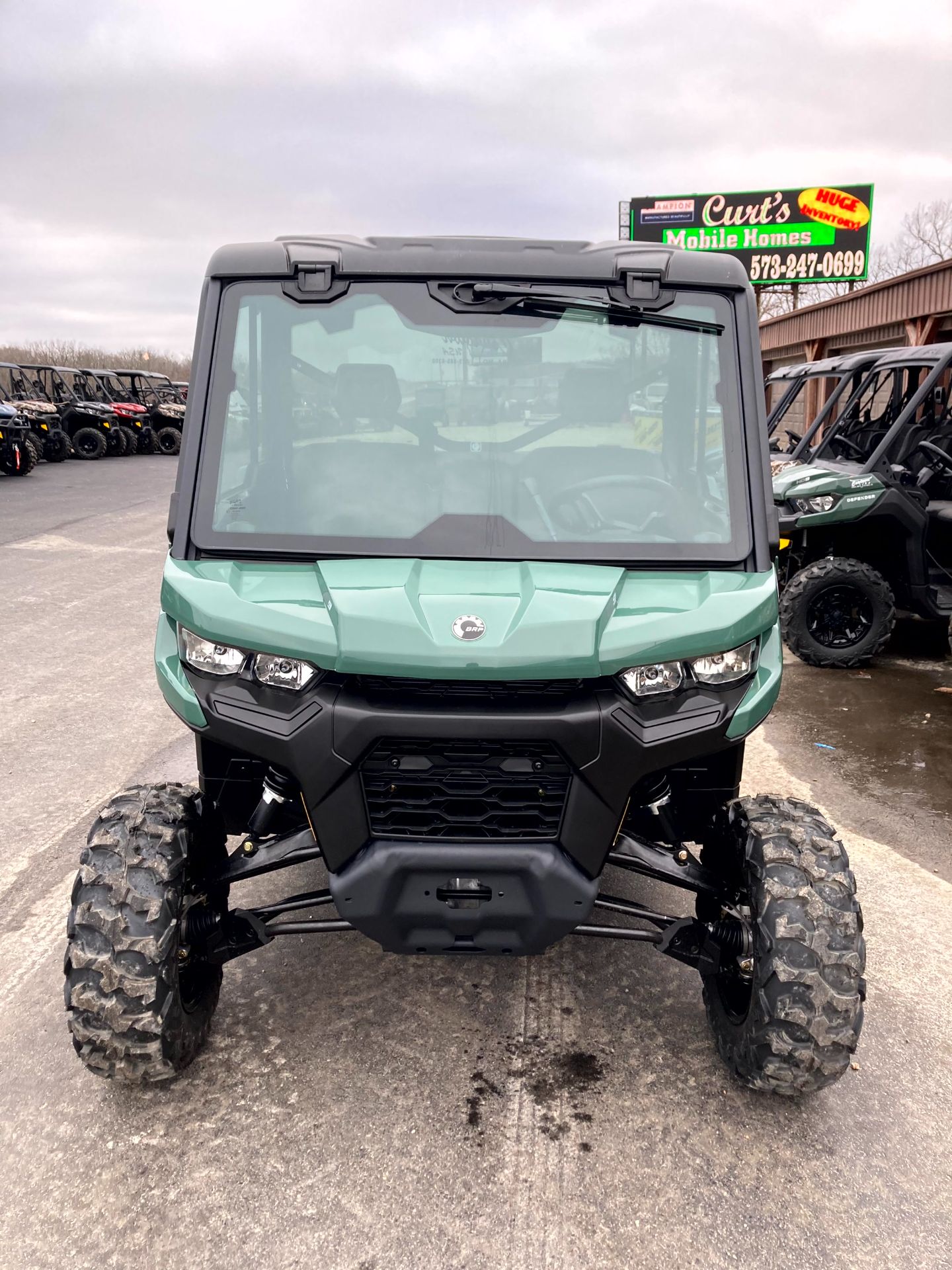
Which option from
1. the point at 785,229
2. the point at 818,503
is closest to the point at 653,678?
the point at 818,503

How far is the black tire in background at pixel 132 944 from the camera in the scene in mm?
2502

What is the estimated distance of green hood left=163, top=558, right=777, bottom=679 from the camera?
2.33 metres

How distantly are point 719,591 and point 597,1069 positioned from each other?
135 centimetres

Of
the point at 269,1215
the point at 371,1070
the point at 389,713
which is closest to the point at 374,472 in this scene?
the point at 389,713

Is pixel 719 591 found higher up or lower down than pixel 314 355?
lower down

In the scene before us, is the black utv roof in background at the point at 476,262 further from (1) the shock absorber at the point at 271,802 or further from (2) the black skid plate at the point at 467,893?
(2) the black skid plate at the point at 467,893

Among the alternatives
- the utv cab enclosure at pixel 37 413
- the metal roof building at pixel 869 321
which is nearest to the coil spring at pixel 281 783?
the metal roof building at pixel 869 321

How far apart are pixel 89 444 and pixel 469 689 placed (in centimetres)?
2700

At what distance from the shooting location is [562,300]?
2.82 metres

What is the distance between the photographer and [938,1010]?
3.20m

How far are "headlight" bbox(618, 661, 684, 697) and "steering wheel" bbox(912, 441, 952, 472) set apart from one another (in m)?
5.11

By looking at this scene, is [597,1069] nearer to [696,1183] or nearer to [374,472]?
[696,1183]

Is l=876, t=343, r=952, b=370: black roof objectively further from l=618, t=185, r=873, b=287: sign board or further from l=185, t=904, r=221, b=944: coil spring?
l=618, t=185, r=873, b=287: sign board

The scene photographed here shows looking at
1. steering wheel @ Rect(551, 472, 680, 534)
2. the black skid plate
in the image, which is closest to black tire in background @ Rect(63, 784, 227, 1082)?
the black skid plate
